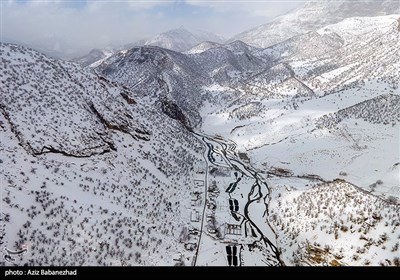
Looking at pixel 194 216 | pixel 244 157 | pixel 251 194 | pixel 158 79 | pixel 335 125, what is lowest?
pixel 194 216

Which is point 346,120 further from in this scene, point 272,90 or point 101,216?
point 272,90

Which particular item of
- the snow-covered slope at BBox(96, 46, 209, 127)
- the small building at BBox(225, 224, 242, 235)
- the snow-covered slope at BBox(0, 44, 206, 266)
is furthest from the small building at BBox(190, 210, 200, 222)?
the snow-covered slope at BBox(96, 46, 209, 127)

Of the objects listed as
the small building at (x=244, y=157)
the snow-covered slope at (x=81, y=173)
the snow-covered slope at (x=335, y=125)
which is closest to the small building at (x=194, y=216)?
the snow-covered slope at (x=81, y=173)

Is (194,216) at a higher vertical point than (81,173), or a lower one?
lower

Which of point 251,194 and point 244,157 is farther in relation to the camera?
point 244,157

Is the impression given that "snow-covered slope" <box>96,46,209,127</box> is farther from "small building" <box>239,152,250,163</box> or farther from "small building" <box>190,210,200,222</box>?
"small building" <box>190,210,200,222</box>

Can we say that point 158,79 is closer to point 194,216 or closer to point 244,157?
point 244,157

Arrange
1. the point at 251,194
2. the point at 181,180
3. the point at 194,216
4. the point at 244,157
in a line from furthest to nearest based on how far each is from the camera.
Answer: the point at 244,157 < the point at 181,180 < the point at 251,194 < the point at 194,216

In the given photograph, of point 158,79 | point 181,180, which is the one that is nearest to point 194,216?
point 181,180
